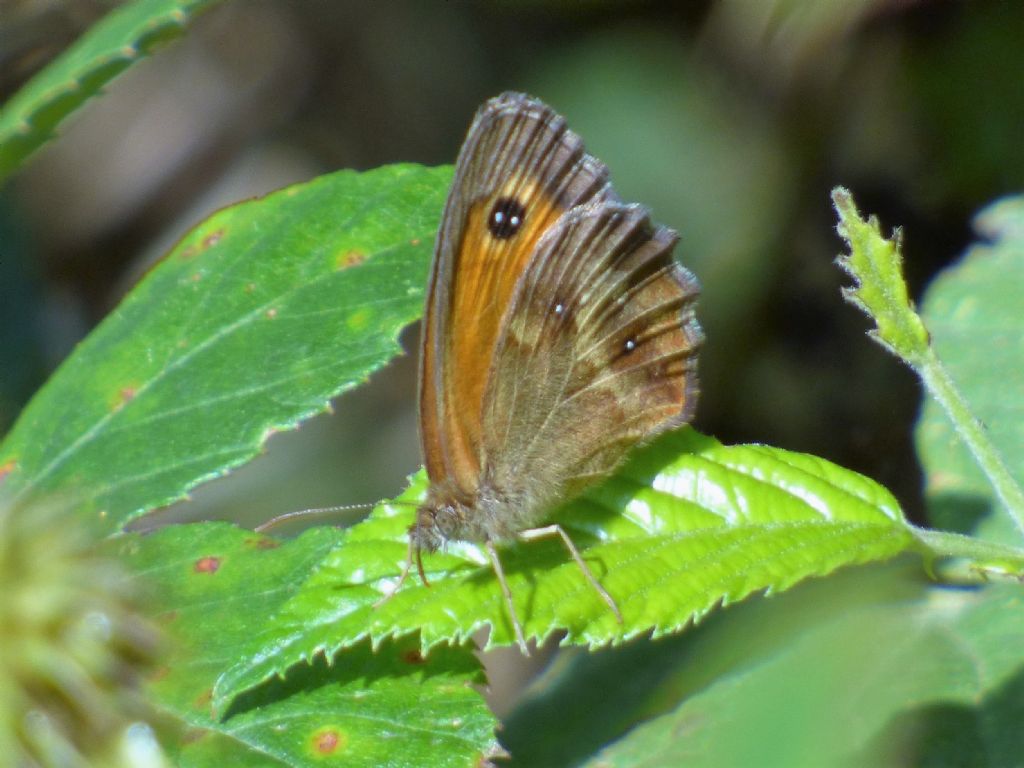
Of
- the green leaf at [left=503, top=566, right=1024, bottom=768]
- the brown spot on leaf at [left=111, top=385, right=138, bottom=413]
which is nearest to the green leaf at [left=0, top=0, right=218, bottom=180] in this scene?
the brown spot on leaf at [left=111, top=385, right=138, bottom=413]

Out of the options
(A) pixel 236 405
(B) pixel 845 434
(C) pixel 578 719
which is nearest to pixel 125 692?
(A) pixel 236 405

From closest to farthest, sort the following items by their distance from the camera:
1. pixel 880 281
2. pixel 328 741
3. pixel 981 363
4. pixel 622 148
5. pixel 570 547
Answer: pixel 880 281, pixel 328 741, pixel 570 547, pixel 981 363, pixel 622 148

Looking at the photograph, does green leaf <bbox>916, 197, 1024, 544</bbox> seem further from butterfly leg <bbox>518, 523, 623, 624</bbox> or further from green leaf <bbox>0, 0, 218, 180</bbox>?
green leaf <bbox>0, 0, 218, 180</bbox>

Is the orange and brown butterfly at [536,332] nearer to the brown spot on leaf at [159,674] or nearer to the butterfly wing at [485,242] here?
the butterfly wing at [485,242]

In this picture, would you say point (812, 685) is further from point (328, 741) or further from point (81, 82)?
point (81, 82)

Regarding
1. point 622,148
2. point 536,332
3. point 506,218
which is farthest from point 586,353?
point 622,148

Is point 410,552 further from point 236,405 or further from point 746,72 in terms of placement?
point 746,72
